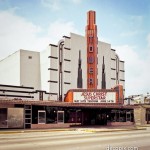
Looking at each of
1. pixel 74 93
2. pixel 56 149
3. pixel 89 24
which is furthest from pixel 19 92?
pixel 56 149

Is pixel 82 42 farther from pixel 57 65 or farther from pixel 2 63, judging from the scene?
pixel 2 63

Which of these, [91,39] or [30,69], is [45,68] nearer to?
[30,69]

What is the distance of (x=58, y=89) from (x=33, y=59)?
8.10 meters

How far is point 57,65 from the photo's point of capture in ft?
185

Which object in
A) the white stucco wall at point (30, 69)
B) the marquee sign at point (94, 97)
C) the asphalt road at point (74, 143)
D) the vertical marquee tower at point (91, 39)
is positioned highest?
the vertical marquee tower at point (91, 39)

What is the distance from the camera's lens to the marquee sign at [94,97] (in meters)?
44.4

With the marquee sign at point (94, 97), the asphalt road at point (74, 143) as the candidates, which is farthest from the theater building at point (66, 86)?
the asphalt road at point (74, 143)

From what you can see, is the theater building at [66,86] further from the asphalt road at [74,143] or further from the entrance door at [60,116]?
the asphalt road at [74,143]

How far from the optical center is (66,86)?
5684 cm

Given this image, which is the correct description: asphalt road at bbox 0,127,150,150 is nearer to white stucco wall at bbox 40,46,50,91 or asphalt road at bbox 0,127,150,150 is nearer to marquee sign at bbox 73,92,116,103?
marquee sign at bbox 73,92,116,103

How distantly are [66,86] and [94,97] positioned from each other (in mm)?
12830

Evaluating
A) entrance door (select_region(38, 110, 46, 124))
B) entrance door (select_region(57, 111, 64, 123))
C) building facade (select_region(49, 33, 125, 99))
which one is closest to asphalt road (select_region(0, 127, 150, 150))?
entrance door (select_region(38, 110, 46, 124))

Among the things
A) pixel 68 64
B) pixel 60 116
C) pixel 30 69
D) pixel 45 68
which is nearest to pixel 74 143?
pixel 60 116

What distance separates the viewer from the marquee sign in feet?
146
